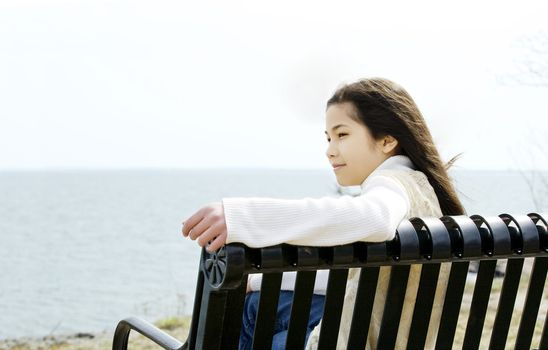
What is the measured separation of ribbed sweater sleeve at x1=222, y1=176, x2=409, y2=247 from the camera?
135cm

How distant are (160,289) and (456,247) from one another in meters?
12.9

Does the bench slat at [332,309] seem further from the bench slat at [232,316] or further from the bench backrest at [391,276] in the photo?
the bench slat at [232,316]

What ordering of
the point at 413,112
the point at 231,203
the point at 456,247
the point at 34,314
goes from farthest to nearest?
the point at 34,314, the point at 413,112, the point at 456,247, the point at 231,203

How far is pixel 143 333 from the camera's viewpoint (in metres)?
2.21

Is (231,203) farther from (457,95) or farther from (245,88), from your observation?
(245,88)

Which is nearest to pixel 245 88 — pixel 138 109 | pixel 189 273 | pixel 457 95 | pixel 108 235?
pixel 138 109

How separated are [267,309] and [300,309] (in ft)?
0.21

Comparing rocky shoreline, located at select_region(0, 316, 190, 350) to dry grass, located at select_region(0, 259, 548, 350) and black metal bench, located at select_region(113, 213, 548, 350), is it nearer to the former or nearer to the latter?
dry grass, located at select_region(0, 259, 548, 350)

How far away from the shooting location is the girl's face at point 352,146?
197cm

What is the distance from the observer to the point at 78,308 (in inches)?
511

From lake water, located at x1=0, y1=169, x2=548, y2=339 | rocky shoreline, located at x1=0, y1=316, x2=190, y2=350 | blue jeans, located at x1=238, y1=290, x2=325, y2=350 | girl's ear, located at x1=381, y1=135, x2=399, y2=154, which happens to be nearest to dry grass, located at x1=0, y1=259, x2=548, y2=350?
rocky shoreline, located at x1=0, y1=316, x2=190, y2=350

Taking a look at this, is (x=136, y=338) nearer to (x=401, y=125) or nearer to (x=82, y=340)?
(x=82, y=340)

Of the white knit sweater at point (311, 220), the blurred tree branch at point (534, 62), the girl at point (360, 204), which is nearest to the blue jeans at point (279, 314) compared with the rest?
the girl at point (360, 204)

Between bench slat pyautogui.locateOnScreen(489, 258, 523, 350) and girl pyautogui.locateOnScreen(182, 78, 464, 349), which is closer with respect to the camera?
girl pyautogui.locateOnScreen(182, 78, 464, 349)
